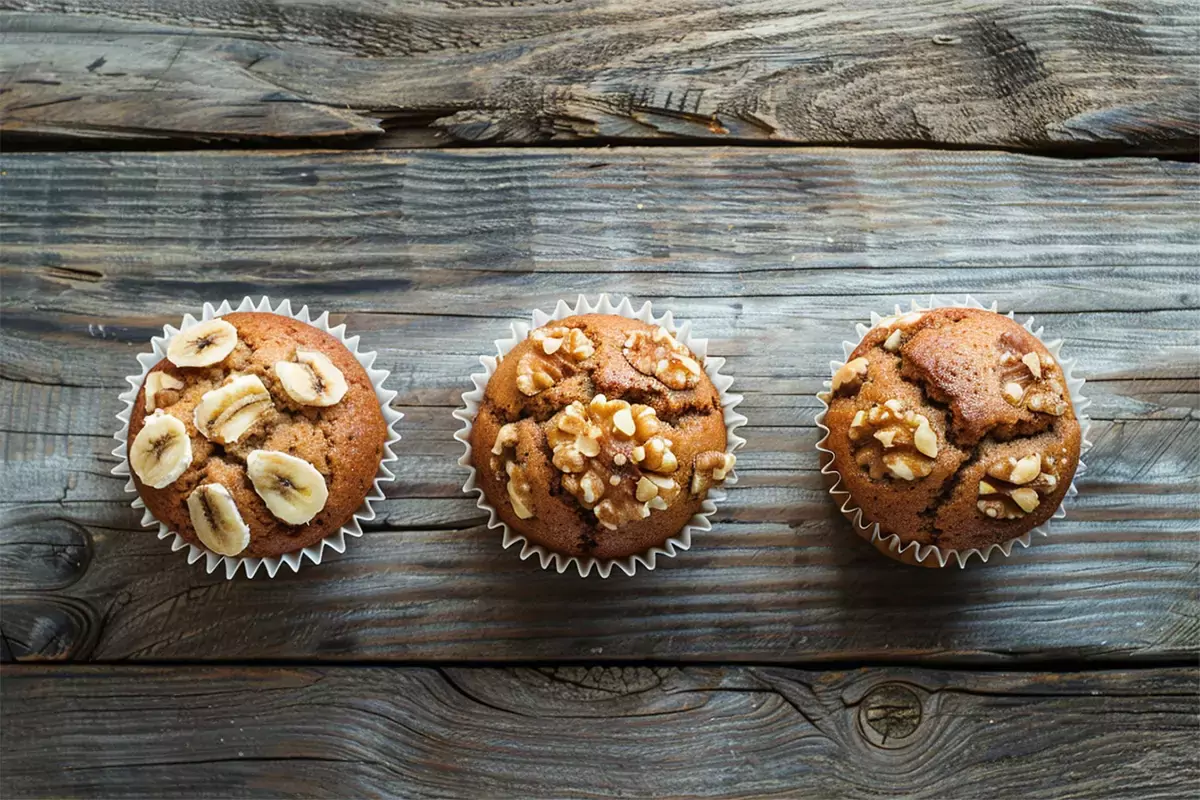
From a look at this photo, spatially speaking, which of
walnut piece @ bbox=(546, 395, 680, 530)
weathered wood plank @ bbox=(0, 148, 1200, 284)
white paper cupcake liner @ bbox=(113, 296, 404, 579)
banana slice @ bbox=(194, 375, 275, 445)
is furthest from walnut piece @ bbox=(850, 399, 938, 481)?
banana slice @ bbox=(194, 375, 275, 445)

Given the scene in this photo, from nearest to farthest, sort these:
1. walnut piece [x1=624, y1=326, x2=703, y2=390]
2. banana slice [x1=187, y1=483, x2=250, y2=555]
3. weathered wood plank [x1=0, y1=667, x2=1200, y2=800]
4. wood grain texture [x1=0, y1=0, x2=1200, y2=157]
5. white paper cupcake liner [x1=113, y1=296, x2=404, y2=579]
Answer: banana slice [x1=187, y1=483, x2=250, y2=555] < walnut piece [x1=624, y1=326, x2=703, y2=390] < white paper cupcake liner [x1=113, y1=296, x2=404, y2=579] < weathered wood plank [x1=0, y1=667, x2=1200, y2=800] < wood grain texture [x1=0, y1=0, x2=1200, y2=157]

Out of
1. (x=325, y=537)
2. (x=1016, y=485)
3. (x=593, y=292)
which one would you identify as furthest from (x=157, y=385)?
(x=1016, y=485)

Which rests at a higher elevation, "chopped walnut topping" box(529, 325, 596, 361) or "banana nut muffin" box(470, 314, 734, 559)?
"chopped walnut topping" box(529, 325, 596, 361)

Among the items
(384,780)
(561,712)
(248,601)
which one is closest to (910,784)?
(561,712)

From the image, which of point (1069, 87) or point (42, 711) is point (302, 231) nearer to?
point (42, 711)

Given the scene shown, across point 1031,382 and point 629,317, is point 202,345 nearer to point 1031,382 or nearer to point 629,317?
point 629,317

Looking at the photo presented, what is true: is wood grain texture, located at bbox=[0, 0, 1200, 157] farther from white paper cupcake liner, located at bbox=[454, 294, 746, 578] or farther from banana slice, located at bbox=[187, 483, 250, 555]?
banana slice, located at bbox=[187, 483, 250, 555]
